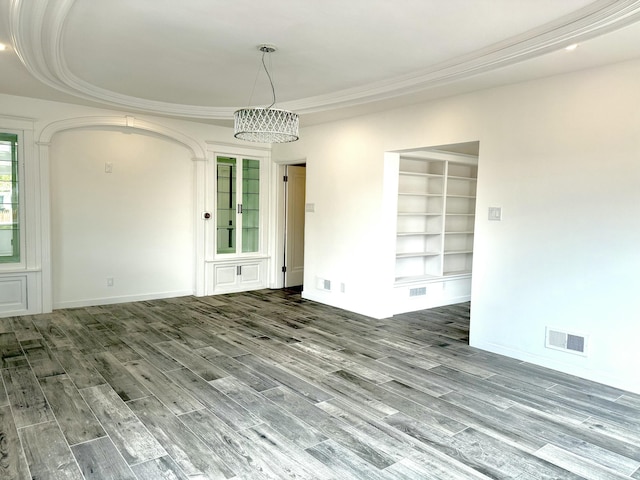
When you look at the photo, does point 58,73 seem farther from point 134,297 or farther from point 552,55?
point 552,55

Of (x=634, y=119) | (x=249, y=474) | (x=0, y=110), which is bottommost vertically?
(x=249, y=474)

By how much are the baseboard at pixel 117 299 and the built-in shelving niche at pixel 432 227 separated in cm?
337

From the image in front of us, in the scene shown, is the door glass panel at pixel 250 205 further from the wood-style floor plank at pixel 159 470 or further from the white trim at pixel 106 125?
the wood-style floor plank at pixel 159 470

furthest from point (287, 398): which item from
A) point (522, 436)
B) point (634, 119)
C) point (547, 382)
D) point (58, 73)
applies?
point (58, 73)

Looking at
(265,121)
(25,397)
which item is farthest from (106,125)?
(25,397)

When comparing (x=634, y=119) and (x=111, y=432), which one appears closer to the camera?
(x=111, y=432)

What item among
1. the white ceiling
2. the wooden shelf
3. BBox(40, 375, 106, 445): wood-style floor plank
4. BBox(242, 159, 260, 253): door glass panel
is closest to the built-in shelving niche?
the wooden shelf

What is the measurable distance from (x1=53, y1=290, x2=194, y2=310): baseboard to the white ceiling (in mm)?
2649

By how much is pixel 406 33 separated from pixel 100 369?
3682mm

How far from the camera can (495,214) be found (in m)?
4.34

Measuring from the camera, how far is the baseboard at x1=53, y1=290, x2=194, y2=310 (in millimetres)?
5793

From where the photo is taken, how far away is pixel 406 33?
3324mm

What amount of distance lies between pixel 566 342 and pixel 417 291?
2336 mm

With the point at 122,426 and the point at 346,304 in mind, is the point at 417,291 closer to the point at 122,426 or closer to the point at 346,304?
the point at 346,304
